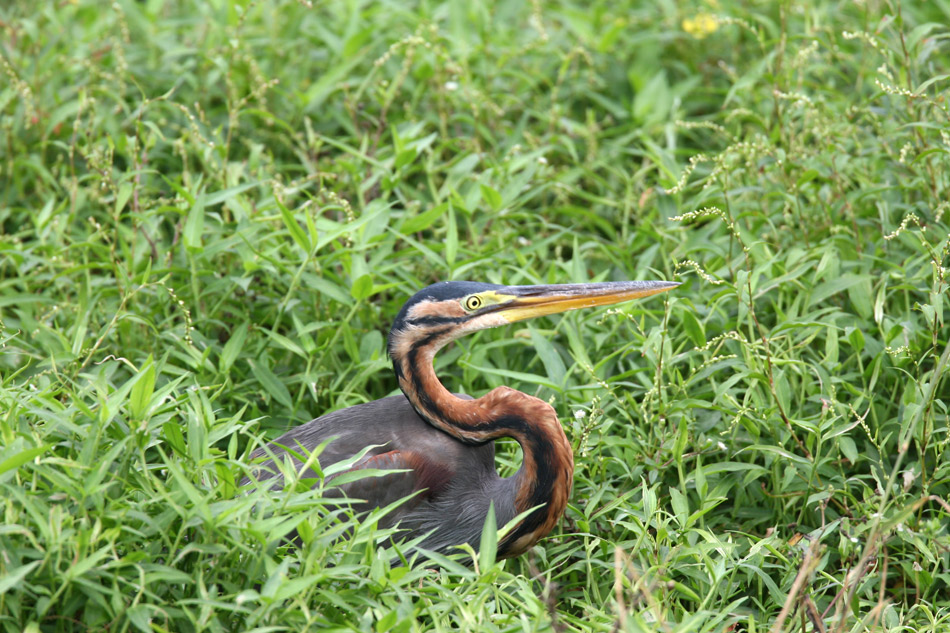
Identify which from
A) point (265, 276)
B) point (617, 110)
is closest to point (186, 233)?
point (265, 276)

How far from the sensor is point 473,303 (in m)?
3.93

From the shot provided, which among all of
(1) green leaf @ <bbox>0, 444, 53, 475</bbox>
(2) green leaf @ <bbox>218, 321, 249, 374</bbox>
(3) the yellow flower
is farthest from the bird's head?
(3) the yellow flower

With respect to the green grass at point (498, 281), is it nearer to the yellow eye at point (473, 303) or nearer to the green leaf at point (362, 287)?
the green leaf at point (362, 287)

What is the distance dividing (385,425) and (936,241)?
2696 mm

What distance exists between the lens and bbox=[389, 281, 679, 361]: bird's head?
389cm

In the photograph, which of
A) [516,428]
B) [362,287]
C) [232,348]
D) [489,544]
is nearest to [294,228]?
[362,287]

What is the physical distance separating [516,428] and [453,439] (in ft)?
0.98

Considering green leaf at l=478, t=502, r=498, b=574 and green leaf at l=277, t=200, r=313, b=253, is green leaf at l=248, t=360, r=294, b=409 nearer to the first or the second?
green leaf at l=277, t=200, r=313, b=253

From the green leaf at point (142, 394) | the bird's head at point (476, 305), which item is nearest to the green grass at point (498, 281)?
the green leaf at point (142, 394)

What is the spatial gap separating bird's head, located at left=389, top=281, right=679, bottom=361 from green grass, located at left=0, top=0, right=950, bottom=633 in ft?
0.80

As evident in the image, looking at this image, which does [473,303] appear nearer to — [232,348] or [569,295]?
[569,295]

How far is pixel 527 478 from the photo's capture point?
3.77m

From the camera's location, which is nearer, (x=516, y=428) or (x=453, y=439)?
(x=516, y=428)

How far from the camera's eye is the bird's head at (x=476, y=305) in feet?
12.8
